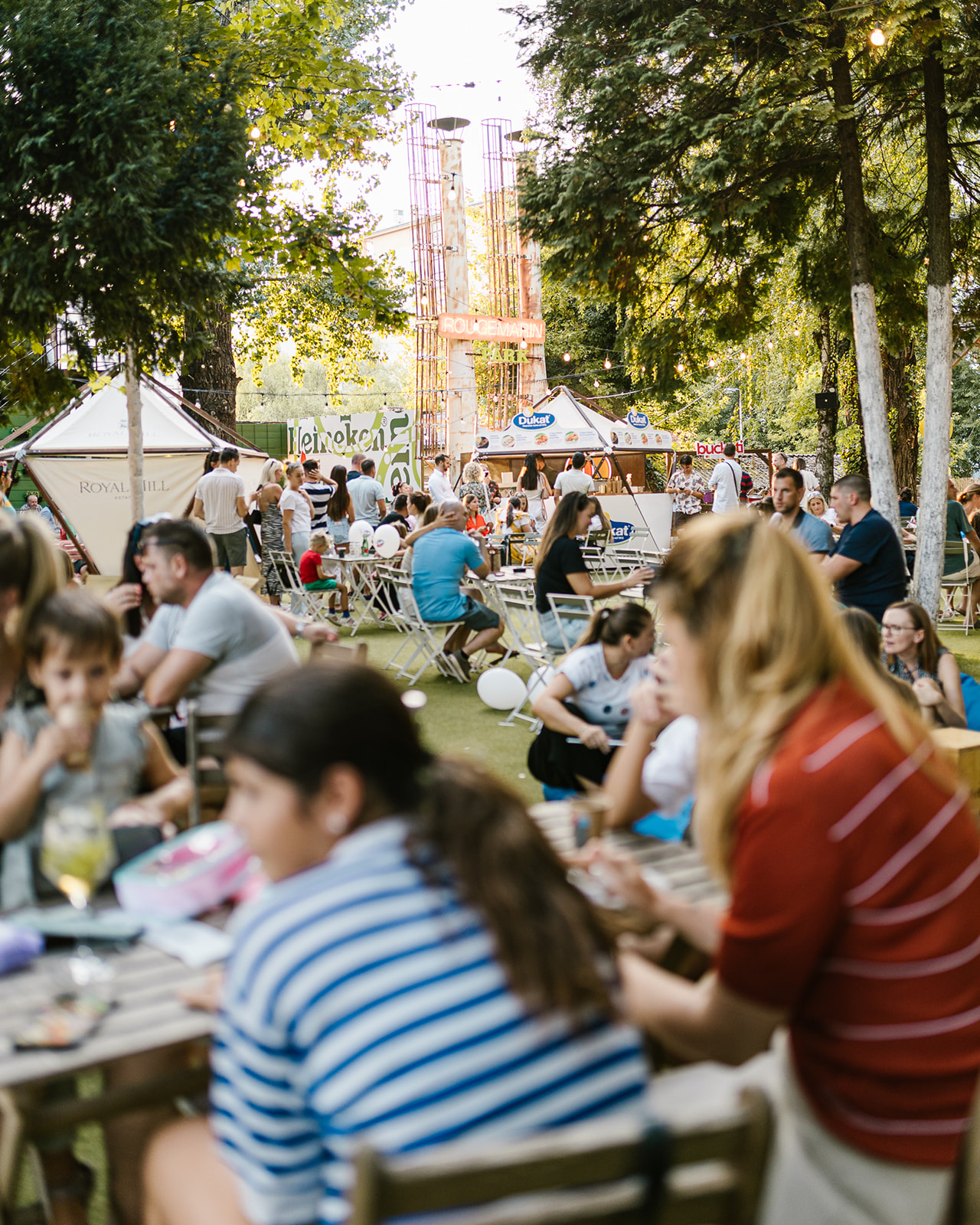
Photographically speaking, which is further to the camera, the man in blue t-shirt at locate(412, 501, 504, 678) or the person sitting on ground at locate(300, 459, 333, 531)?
the person sitting on ground at locate(300, 459, 333, 531)

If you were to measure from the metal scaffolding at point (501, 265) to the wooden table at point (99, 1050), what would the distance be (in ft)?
107

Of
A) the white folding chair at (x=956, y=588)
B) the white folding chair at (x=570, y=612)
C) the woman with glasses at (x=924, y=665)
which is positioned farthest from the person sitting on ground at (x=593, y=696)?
the white folding chair at (x=956, y=588)

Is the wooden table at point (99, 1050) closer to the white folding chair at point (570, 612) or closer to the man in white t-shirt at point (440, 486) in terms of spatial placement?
the white folding chair at point (570, 612)

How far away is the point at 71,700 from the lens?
2.63m

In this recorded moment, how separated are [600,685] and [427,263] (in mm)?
30070

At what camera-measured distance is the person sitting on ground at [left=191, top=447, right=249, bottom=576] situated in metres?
11.6

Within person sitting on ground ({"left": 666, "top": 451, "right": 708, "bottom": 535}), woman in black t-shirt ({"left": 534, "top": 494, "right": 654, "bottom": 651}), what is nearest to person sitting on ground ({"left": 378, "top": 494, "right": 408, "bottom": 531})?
woman in black t-shirt ({"left": 534, "top": 494, "right": 654, "bottom": 651})

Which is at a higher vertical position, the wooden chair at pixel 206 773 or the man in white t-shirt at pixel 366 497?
the man in white t-shirt at pixel 366 497

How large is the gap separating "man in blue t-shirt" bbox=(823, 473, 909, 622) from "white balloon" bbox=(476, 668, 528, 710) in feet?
7.47

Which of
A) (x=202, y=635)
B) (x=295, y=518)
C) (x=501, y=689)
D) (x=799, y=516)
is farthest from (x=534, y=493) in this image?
(x=202, y=635)

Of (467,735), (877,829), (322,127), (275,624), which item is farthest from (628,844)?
(322,127)

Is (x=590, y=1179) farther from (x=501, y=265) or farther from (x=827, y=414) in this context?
(x=501, y=265)

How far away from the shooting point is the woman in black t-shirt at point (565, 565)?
7.16 metres

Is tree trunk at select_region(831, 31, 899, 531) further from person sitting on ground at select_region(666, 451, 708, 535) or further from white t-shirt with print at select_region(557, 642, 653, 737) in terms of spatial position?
person sitting on ground at select_region(666, 451, 708, 535)
